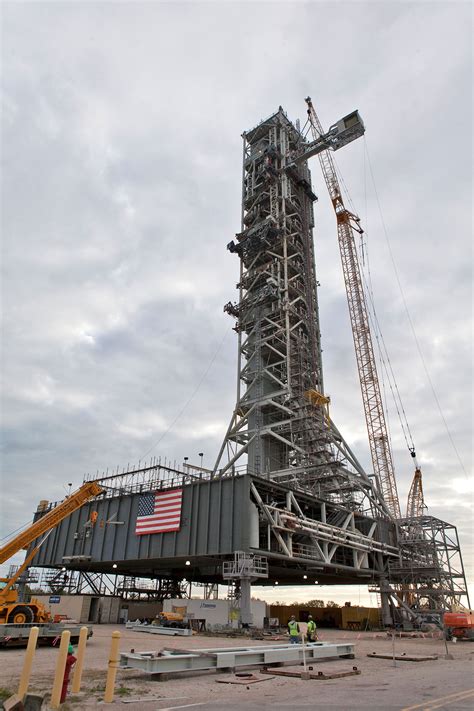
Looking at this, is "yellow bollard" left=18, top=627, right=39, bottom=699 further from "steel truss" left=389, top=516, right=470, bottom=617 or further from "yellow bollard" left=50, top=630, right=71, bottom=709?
"steel truss" left=389, top=516, right=470, bottom=617

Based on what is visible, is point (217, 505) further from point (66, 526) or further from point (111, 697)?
point (111, 697)

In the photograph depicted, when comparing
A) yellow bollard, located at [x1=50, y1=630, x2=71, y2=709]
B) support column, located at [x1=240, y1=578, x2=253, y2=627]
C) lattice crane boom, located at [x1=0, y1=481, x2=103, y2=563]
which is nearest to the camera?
yellow bollard, located at [x1=50, y1=630, x2=71, y2=709]

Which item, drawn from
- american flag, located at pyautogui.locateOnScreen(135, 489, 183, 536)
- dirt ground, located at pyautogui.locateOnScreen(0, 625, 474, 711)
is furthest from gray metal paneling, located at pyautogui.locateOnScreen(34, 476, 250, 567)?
dirt ground, located at pyautogui.locateOnScreen(0, 625, 474, 711)

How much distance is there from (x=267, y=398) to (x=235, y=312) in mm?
13705

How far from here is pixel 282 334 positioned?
59.2m

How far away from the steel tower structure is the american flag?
5368 millimetres

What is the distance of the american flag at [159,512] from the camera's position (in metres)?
42.0

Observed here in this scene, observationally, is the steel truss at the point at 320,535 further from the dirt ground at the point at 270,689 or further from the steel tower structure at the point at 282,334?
the dirt ground at the point at 270,689

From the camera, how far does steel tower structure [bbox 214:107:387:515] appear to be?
52.5 meters

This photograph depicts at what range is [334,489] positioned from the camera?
51.2m

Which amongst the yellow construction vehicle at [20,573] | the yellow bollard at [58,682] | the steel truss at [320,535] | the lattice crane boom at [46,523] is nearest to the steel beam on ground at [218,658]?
the yellow bollard at [58,682]

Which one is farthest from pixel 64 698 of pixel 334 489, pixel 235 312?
pixel 235 312

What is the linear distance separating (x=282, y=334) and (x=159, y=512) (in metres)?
25.3

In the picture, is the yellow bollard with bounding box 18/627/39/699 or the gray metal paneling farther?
the gray metal paneling
